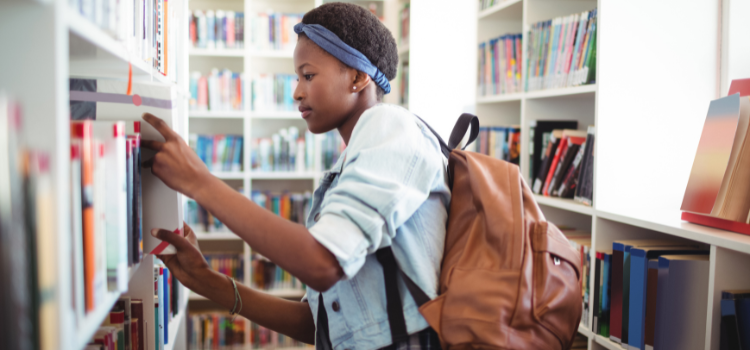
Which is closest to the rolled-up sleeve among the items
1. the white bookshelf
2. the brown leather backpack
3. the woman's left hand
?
the brown leather backpack

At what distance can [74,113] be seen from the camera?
81 cm

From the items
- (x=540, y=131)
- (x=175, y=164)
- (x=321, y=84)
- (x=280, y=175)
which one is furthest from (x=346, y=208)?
(x=280, y=175)

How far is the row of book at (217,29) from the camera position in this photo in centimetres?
312

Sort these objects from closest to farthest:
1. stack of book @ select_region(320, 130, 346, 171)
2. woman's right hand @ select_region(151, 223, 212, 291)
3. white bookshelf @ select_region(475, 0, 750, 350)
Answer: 1. woman's right hand @ select_region(151, 223, 212, 291)
2. white bookshelf @ select_region(475, 0, 750, 350)
3. stack of book @ select_region(320, 130, 346, 171)

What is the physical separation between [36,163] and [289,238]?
37 centimetres

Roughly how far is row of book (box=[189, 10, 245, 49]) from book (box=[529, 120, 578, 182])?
6.49ft

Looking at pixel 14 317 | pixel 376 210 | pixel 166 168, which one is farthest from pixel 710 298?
pixel 14 317

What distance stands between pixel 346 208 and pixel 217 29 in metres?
2.71

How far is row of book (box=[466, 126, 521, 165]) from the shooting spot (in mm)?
2412

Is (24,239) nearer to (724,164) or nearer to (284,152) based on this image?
(724,164)

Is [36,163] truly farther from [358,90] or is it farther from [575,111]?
[575,111]

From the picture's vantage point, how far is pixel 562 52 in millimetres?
1985

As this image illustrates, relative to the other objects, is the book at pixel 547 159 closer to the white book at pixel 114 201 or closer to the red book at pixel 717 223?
the red book at pixel 717 223

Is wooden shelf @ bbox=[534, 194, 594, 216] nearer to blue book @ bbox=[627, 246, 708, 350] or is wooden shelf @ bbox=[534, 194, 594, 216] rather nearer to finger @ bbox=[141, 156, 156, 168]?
blue book @ bbox=[627, 246, 708, 350]
